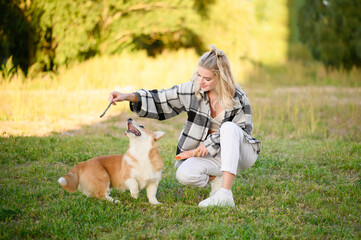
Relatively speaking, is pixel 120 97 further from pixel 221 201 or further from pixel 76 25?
pixel 76 25

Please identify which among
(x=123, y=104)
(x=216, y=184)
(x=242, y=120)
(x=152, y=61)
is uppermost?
(x=242, y=120)

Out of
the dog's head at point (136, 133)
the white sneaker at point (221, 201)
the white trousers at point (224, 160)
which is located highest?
the dog's head at point (136, 133)

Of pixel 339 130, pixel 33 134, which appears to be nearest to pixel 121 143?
pixel 33 134

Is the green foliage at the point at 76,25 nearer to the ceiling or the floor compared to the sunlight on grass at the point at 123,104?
nearer to the ceiling

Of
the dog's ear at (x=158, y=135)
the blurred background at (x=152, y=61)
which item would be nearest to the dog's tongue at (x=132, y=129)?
the dog's ear at (x=158, y=135)

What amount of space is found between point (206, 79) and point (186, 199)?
3.82 feet

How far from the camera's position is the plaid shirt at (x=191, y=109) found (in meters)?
3.62

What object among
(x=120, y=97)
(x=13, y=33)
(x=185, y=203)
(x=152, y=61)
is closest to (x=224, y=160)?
(x=185, y=203)

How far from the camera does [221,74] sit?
11.5 ft

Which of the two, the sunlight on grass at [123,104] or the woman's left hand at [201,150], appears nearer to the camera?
the woman's left hand at [201,150]

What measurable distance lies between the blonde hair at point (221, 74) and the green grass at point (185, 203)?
3.15 ft

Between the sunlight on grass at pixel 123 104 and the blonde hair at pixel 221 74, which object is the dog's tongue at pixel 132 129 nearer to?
the blonde hair at pixel 221 74

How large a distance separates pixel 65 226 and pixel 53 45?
1024 centimetres

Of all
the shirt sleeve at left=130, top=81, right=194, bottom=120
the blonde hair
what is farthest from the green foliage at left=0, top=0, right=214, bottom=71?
the blonde hair
